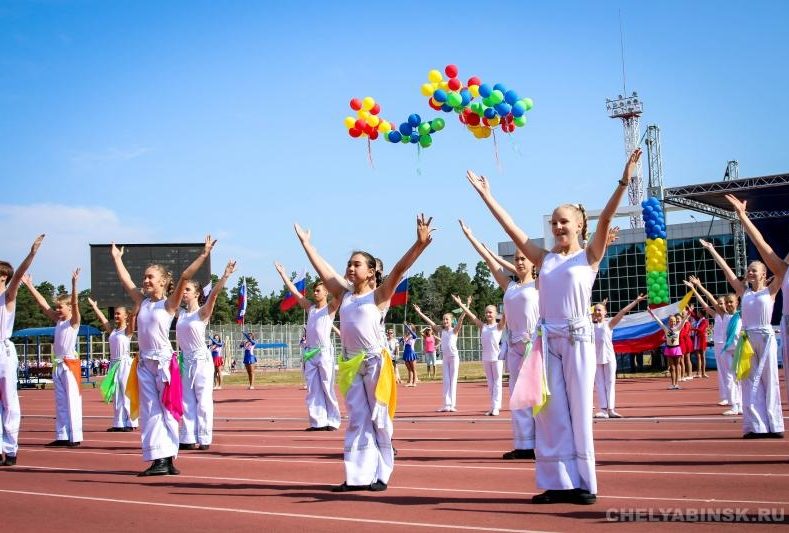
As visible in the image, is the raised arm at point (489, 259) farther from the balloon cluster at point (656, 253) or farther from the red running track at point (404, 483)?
the balloon cluster at point (656, 253)

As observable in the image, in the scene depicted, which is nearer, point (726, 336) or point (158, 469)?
point (158, 469)

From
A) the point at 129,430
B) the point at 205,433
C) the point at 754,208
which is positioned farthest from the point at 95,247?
the point at 754,208

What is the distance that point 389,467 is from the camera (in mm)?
8102

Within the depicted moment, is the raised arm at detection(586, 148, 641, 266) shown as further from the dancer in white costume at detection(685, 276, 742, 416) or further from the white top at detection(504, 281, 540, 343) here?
the dancer in white costume at detection(685, 276, 742, 416)

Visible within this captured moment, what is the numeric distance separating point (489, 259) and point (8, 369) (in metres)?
6.06

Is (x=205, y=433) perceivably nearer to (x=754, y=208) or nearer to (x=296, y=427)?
(x=296, y=427)

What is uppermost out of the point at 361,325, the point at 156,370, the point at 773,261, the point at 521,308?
the point at 773,261

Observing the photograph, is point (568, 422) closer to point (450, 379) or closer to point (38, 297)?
point (38, 297)

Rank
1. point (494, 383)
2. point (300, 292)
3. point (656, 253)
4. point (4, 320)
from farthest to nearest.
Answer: point (656, 253), point (300, 292), point (494, 383), point (4, 320)

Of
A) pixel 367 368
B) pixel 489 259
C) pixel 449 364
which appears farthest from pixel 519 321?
pixel 449 364

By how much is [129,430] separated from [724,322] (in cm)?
1193

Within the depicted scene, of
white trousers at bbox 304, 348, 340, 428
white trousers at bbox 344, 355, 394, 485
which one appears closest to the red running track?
white trousers at bbox 344, 355, 394, 485

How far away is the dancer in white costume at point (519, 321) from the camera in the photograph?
34.7 ft

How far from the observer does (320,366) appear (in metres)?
15.9
